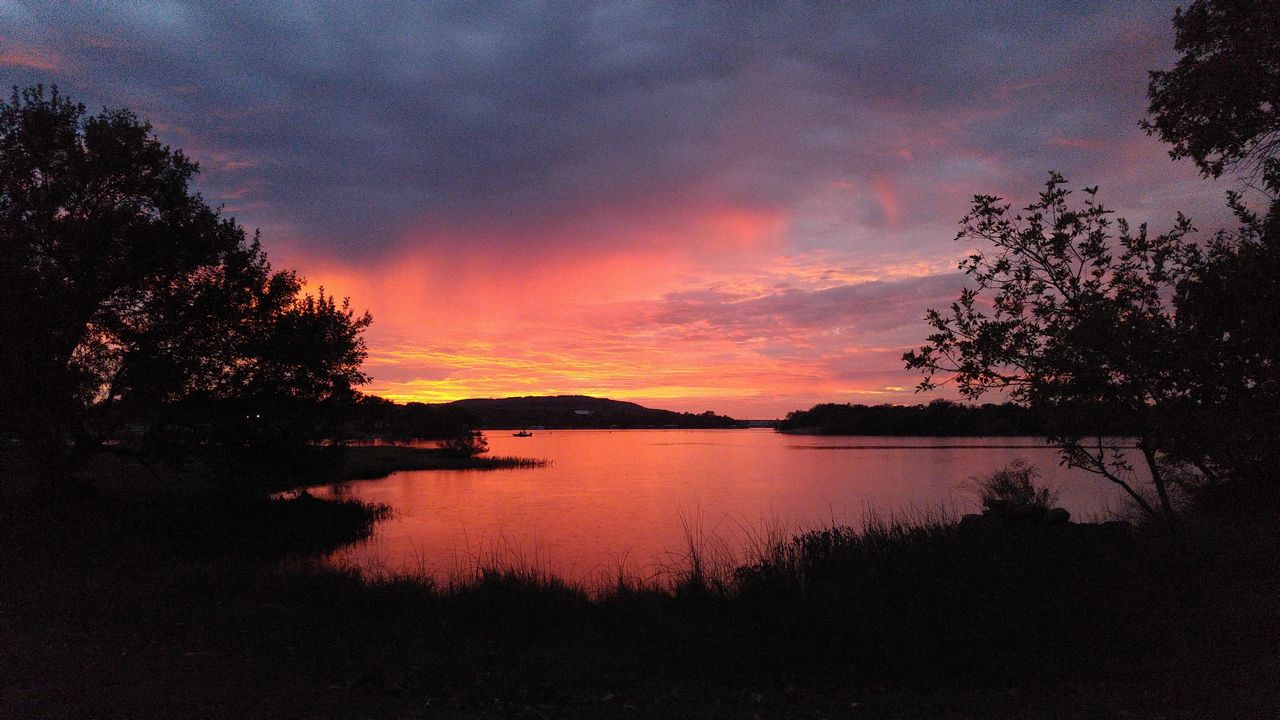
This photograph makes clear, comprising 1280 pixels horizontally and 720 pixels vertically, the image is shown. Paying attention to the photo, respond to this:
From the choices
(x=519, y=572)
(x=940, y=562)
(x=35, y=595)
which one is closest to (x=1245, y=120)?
(x=940, y=562)

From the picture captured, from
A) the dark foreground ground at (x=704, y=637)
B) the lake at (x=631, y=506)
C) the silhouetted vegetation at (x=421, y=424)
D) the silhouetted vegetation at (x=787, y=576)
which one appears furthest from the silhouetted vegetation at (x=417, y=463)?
the dark foreground ground at (x=704, y=637)

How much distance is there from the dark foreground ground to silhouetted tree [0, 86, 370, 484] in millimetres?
6027

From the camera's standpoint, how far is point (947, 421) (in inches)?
4321

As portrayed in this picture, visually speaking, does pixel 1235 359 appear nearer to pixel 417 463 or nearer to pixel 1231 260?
pixel 1231 260

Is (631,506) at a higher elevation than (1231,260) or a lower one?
lower

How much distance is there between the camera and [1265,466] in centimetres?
887

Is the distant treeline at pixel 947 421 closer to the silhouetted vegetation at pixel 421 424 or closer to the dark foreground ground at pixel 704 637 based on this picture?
the dark foreground ground at pixel 704 637

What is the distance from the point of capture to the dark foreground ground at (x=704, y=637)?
647 cm

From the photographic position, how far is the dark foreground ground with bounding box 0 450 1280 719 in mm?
6469

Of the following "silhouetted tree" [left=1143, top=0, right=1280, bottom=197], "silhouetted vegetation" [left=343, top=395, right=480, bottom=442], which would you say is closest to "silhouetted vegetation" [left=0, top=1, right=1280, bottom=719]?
"silhouetted tree" [left=1143, top=0, right=1280, bottom=197]

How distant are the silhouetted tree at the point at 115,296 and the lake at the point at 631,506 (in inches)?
259

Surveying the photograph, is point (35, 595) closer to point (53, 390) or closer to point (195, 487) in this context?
point (53, 390)

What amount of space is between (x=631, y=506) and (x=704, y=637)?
991 inches

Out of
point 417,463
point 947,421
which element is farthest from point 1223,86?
point 947,421
